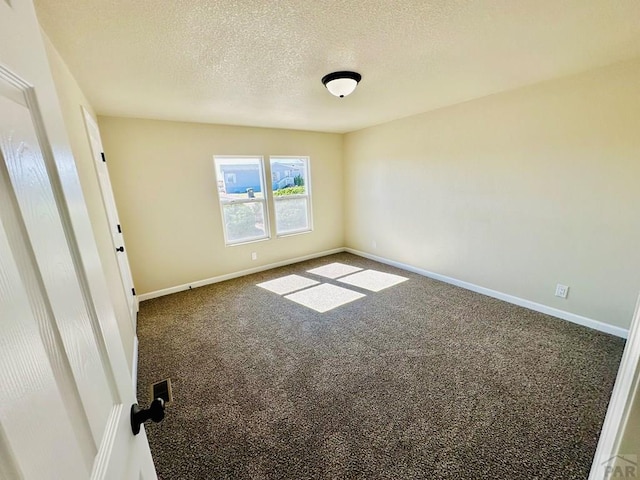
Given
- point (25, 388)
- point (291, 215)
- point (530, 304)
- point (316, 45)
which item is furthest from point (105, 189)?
point (530, 304)

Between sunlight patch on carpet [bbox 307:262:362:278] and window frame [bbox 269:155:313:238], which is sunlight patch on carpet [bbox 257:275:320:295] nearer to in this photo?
sunlight patch on carpet [bbox 307:262:362:278]

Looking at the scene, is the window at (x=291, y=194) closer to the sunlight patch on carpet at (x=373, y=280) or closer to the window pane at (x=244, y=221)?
the window pane at (x=244, y=221)

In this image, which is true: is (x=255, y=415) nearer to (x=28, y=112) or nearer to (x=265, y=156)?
(x=28, y=112)

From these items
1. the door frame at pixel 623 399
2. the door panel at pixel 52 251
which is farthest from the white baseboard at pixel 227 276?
the door frame at pixel 623 399

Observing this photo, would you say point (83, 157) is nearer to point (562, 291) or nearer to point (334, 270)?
point (334, 270)

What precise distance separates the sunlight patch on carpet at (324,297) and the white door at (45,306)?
2.60 m

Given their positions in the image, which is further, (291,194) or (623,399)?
(291,194)

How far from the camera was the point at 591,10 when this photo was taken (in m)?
1.46

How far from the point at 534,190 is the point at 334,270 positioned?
2.75 m

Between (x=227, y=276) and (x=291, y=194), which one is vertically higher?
(x=291, y=194)

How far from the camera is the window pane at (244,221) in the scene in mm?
4145

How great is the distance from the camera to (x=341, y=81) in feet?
6.90

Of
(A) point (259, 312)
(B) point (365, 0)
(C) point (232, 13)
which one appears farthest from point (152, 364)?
(B) point (365, 0)

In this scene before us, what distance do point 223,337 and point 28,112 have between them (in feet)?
8.29
